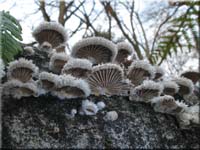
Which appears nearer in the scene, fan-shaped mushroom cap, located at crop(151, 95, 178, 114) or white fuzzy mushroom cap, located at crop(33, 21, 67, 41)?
fan-shaped mushroom cap, located at crop(151, 95, 178, 114)

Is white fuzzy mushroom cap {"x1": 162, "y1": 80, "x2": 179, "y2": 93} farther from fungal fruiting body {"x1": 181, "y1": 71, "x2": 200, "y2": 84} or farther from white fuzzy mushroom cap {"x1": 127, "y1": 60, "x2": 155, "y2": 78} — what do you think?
fungal fruiting body {"x1": 181, "y1": 71, "x2": 200, "y2": 84}

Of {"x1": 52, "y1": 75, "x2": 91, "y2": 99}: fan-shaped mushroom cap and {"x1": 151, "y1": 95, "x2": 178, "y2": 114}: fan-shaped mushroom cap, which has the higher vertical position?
{"x1": 52, "y1": 75, "x2": 91, "y2": 99}: fan-shaped mushroom cap

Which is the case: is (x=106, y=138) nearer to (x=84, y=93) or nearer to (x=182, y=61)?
(x=84, y=93)

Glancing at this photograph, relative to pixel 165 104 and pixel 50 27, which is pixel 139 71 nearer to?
pixel 165 104

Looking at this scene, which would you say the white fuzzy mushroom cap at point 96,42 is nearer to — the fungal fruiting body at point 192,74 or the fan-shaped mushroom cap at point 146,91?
the fan-shaped mushroom cap at point 146,91

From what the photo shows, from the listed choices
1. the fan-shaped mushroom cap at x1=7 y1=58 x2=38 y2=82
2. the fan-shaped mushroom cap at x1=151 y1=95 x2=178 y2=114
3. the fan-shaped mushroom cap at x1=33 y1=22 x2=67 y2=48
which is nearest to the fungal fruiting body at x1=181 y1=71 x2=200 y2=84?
the fan-shaped mushroom cap at x1=151 y1=95 x2=178 y2=114

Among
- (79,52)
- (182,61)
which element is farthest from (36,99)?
(182,61)

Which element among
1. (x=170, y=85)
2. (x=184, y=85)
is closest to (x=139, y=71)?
(x=170, y=85)
